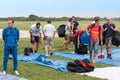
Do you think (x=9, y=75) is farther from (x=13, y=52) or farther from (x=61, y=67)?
(x=61, y=67)

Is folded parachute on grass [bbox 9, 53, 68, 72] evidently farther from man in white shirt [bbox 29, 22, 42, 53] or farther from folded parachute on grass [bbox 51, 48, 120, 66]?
man in white shirt [bbox 29, 22, 42, 53]

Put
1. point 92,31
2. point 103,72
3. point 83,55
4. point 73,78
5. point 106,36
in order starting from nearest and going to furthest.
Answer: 1. point 73,78
2. point 103,72
3. point 92,31
4. point 106,36
5. point 83,55

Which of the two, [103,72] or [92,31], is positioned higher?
[92,31]

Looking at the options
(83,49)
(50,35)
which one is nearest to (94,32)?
(50,35)

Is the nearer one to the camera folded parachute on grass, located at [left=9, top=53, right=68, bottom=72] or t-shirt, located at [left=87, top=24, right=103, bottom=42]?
folded parachute on grass, located at [left=9, top=53, right=68, bottom=72]

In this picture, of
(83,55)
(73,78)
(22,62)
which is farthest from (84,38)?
(73,78)

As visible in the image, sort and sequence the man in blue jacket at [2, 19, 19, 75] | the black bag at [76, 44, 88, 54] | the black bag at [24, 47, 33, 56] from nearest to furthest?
the man in blue jacket at [2, 19, 19, 75] < the black bag at [24, 47, 33, 56] < the black bag at [76, 44, 88, 54]

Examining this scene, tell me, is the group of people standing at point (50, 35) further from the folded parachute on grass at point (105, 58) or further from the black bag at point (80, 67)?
the black bag at point (80, 67)

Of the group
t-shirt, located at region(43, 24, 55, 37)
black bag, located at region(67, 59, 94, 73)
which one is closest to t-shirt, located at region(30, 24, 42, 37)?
t-shirt, located at region(43, 24, 55, 37)

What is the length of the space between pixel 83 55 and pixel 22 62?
351 cm

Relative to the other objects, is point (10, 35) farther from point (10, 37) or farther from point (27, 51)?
point (27, 51)

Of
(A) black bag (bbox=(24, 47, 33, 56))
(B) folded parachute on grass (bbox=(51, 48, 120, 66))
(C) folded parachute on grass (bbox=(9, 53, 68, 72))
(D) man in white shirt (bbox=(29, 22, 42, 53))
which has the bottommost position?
(B) folded parachute on grass (bbox=(51, 48, 120, 66))

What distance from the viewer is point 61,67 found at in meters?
13.9

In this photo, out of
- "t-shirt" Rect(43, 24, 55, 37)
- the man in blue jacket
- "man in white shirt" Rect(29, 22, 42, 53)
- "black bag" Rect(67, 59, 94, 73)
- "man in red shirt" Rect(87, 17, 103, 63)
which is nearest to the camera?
the man in blue jacket
